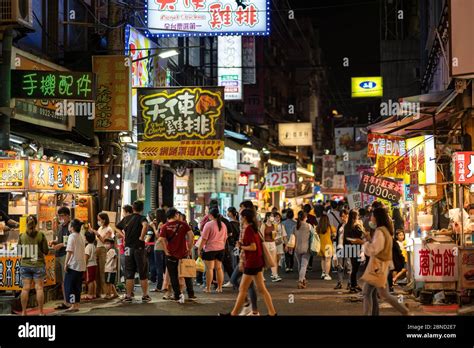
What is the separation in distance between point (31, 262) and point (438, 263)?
25.8 feet

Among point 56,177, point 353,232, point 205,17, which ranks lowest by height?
point 353,232

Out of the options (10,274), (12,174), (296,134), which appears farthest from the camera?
(296,134)

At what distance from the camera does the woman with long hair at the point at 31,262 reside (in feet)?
46.6

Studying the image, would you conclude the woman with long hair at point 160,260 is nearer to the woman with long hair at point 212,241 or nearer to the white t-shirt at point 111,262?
the woman with long hair at point 212,241

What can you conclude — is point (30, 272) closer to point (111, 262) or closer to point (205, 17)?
point (111, 262)

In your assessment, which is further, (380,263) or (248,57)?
(248,57)

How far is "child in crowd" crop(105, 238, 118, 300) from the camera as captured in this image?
17266 millimetres

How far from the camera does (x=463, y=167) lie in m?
16.2

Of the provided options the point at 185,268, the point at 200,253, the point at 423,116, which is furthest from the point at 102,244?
the point at 423,116

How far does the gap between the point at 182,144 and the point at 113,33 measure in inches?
139

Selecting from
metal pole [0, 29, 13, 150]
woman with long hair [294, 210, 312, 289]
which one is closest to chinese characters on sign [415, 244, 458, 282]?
woman with long hair [294, 210, 312, 289]

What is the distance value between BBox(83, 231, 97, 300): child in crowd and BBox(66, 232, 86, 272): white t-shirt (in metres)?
1.35

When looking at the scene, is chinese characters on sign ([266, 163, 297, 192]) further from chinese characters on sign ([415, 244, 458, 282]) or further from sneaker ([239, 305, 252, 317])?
sneaker ([239, 305, 252, 317])

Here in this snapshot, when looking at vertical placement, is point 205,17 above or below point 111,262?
above
